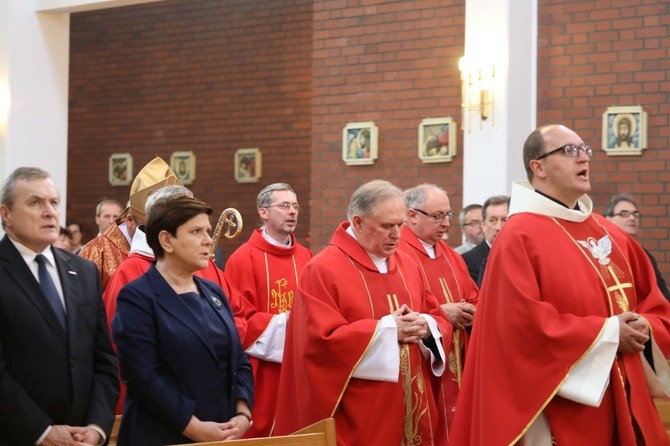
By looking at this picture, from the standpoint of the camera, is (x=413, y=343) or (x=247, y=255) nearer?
(x=413, y=343)

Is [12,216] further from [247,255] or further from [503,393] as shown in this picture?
[247,255]

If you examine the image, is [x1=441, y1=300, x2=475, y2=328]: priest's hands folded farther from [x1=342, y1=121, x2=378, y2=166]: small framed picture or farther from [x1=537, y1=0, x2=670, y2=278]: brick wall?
[x1=342, y1=121, x2=378, y2=166]: small framed picture

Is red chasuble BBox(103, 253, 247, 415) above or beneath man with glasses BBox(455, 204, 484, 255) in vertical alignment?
beneath

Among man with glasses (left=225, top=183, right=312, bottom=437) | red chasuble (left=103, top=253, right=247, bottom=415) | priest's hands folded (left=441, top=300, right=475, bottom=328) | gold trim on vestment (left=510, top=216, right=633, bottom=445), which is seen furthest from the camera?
man with glasses (left=225, top=183, right=312, bottom=437)

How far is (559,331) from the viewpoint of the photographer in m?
4.30

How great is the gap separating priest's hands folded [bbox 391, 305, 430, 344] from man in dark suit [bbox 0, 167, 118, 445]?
133 cm

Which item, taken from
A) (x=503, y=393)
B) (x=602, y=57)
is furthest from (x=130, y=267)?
(x=602, y=57)

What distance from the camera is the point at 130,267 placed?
555cm

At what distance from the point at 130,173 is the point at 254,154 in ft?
6.17

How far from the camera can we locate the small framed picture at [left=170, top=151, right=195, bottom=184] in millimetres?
13828

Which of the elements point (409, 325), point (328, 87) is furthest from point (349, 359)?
point (328, 87)

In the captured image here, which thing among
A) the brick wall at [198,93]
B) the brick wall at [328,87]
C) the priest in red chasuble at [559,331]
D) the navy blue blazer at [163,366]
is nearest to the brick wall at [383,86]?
the brick wall at [328,87]

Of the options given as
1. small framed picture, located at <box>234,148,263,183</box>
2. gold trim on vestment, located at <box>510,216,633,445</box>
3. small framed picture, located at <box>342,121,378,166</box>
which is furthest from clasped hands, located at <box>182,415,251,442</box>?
small framed picture, located at <box>234,148,263,183</box>

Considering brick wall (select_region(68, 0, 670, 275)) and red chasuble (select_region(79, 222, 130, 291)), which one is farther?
brick wall (select_region(68, 0, 670, 275))
